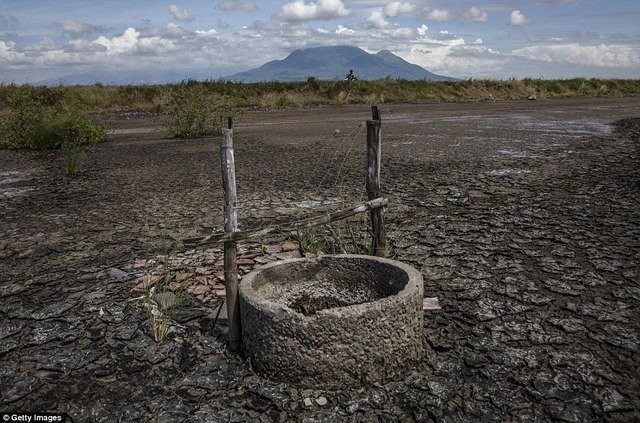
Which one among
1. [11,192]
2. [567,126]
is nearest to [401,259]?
[11,192]

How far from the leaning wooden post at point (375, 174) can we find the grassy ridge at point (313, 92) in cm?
1869

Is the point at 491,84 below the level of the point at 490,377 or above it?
above

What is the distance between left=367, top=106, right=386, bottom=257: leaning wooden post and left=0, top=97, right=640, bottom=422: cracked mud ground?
1.89ft

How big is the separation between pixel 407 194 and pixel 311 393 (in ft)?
15.4

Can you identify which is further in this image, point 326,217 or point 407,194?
point 407,194

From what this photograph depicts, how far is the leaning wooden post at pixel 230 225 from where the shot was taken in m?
3.28

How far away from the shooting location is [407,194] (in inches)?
287

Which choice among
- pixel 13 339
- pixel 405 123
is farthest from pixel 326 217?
pixel 405 123

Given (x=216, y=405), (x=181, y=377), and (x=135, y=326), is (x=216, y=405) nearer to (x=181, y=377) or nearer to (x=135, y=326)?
(x=181, y=377)

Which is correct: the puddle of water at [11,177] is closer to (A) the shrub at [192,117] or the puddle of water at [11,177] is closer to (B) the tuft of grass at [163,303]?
(A) the shrub at [192,117]

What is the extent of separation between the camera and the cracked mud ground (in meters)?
2.90

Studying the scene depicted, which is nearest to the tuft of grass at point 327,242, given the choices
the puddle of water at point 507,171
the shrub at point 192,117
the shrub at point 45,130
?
the puddle of water at point 507,171

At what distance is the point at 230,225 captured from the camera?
332 cm

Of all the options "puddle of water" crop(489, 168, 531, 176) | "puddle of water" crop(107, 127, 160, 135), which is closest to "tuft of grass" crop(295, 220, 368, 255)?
"puddle of water" crop(489, 168, 531, 176)
